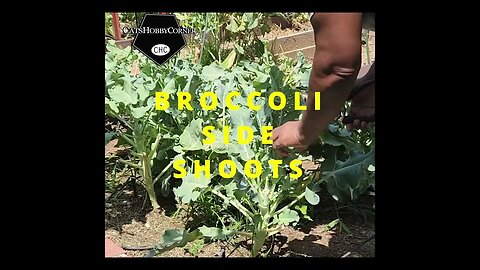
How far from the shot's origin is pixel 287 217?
2.35m

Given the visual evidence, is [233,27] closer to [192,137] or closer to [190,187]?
[192,137]

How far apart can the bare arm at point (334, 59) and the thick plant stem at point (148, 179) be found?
3.87 ft

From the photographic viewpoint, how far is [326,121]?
1.85m

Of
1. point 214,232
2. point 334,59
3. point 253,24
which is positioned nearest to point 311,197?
point 214,232

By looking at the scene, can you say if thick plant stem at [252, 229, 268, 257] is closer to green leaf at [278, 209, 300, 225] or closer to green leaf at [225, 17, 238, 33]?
green leaf at [278, 209, 300, 225]

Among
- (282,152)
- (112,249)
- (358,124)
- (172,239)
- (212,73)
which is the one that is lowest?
(112,249)

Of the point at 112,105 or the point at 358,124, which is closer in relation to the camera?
the point at 358,124

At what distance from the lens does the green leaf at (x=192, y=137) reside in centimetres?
255

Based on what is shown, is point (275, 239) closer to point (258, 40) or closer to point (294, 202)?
point (294, 202)

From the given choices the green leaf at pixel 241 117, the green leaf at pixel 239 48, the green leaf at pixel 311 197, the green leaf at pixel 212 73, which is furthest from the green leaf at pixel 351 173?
the green leaf at pixel 239 48

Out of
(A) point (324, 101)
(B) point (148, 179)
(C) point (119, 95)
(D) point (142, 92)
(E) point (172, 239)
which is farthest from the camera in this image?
(B) point (148, 179)

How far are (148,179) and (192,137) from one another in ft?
1.31

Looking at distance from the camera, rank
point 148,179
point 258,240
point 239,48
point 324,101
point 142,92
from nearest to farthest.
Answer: point 324,101
point 258,240
point 142,92
point 148,179
point 239,48

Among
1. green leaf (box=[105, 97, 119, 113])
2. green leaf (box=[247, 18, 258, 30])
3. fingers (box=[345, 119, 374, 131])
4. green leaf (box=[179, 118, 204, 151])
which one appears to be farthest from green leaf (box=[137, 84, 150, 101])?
green leaf (box=[247, 18, 258, 30])
